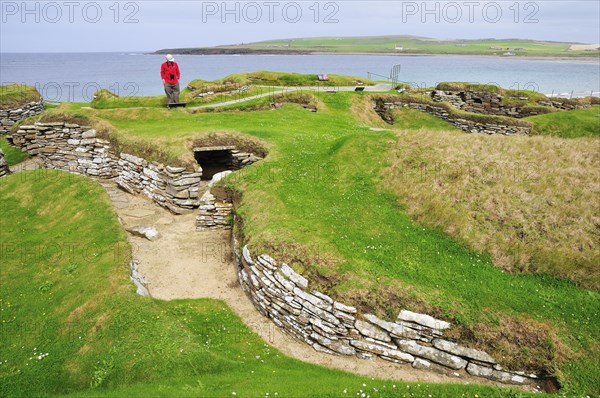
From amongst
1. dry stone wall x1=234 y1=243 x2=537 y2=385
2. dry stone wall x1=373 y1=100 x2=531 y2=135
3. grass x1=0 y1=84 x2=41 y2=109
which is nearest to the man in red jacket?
dry stone wall x1=234 y1=243 x2=537 y2=385

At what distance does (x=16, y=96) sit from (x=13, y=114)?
2.43 meters

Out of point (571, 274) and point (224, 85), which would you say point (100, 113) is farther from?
point (571, 274)

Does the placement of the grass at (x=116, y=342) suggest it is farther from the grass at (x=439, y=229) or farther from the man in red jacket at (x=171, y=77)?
the man in red jacket at (x=171, y=77)

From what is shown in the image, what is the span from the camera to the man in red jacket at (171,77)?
26.4 m

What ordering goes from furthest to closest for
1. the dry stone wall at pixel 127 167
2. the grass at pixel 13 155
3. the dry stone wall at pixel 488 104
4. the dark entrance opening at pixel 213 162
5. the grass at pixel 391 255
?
the dry stone wall at pixel 488 104, the grass at pixel 13 155, the dark entrance opening at pixel 213 162, the dry stone wall at pixel 127 167, the grass at pixel 391 255

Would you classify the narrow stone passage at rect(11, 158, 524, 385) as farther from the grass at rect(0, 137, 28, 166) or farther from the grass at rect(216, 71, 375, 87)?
the grass at rect(216, 71, 375, 87)

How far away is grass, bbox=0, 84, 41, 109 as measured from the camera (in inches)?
1436

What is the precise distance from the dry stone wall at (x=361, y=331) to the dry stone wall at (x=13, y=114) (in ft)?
121

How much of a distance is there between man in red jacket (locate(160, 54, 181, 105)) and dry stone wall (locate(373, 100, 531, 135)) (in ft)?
69.7

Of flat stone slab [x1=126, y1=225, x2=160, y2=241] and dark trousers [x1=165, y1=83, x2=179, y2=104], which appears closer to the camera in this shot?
flat stone slab [x1=126, y1=225, x2=160, y2=241]

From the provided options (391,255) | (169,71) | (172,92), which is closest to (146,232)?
(391,255)

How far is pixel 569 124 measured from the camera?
32500 millimetres

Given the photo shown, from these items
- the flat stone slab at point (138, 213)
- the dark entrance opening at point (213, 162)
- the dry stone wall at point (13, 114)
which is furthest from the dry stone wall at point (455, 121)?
the dry stone wall at point (13, 114)

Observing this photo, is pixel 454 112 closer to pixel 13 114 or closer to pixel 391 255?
pixel 391 255
